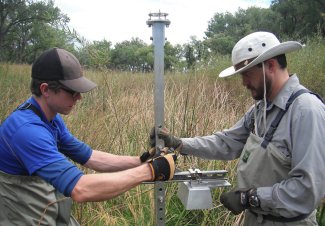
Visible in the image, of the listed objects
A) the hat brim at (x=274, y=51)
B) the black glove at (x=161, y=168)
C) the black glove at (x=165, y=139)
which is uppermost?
the hat brim at (x=274, y=51)

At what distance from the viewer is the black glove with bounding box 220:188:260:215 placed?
85.3 inches

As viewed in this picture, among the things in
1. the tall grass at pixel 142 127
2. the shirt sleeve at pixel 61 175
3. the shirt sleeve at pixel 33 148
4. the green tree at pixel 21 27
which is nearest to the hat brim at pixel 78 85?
the shirt sleeve at pixel 33 148

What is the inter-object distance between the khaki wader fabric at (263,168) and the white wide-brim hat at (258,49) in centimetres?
48

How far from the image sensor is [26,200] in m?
2.20

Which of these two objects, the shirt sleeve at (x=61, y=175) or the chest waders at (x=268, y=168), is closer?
the shirt sleeve at (x=61, y=175)

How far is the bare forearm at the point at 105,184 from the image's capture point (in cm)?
200

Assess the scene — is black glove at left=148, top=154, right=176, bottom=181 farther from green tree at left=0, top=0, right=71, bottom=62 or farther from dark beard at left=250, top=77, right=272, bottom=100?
green tree at left=0, top=0, right=71, bottom=62

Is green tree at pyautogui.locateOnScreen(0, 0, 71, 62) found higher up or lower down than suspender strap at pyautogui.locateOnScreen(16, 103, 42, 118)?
higher up

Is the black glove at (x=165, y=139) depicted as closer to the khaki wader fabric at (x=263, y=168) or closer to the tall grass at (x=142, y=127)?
the khaki wader fabric at (x=263, y=168)

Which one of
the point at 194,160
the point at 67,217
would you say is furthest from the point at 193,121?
the point at 67,217

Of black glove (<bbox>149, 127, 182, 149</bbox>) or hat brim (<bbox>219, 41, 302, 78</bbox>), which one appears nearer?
hat brim (<bbox>219, 41, 302, 78</bbox>)

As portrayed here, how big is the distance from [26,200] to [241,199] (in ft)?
4.29

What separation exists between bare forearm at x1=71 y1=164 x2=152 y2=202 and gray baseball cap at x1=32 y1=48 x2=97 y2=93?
1.80 ft

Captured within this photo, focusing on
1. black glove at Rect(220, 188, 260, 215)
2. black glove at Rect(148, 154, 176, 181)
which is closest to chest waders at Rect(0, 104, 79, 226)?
black glove at Rect(148, 154, 176, 181)
